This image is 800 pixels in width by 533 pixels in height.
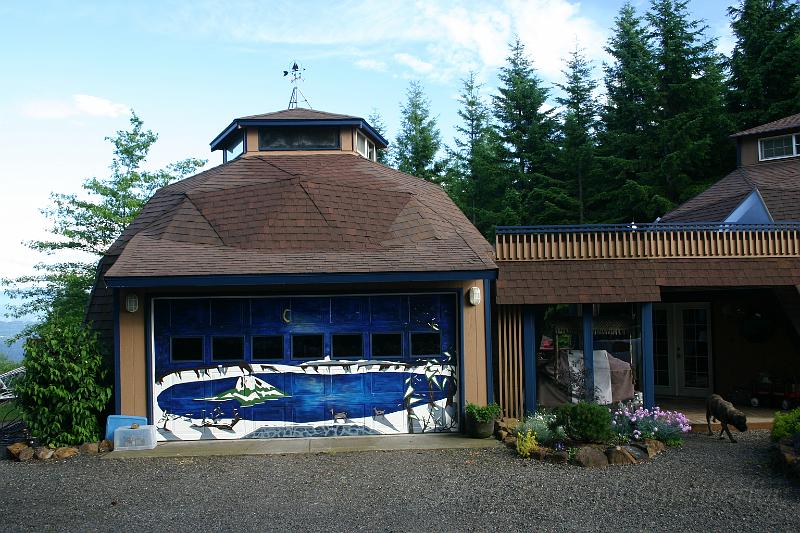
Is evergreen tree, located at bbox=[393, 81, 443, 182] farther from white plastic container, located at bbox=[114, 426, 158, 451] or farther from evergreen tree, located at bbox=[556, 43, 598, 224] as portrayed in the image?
white plastic container, located at bbox=[114, 426, 158, 451]

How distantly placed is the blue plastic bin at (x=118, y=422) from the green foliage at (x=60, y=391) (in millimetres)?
241

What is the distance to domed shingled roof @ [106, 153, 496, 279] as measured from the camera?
10828mm

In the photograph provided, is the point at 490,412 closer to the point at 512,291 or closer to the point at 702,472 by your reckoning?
the point at 512,291

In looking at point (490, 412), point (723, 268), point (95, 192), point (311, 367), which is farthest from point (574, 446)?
point (95, 192)

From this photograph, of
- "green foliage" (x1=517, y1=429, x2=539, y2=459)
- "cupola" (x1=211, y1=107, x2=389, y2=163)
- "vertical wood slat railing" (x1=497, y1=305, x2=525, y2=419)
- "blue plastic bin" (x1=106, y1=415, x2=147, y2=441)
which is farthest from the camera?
"cupola" (x1=211, y1=107, x2=389, y2=163)

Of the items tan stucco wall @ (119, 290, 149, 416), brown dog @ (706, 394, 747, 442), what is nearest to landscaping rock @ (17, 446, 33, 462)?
tan stucco wall @ (119, 290, 149, 416)

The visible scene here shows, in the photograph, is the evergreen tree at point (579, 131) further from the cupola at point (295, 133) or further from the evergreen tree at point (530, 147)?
the cupola at point (295, 133)

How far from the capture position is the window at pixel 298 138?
15062 millimetres

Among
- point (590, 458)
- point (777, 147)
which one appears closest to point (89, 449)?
point (590, 458)

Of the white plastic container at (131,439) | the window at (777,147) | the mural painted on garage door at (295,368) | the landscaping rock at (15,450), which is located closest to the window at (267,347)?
the mural painted on garage door at (295,368)

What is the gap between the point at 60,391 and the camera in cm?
1026

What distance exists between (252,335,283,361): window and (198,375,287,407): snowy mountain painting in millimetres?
375

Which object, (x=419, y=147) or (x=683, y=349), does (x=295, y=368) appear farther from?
(x=419, y=147)

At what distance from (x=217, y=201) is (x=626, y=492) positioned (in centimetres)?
866
